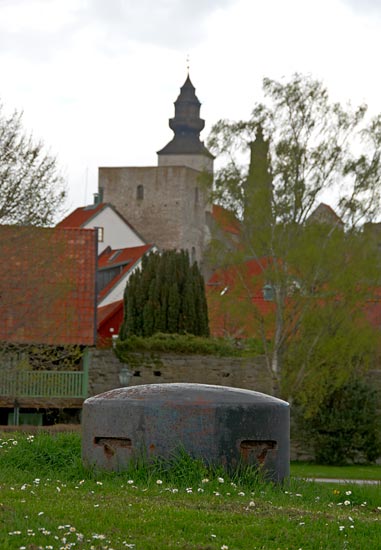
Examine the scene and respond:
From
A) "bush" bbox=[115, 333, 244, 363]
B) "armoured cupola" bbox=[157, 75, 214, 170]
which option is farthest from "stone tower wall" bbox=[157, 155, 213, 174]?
"bush" bbox=[115, 333, 244, 363]

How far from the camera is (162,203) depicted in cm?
9712

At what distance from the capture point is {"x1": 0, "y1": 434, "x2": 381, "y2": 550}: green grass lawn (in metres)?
7.71

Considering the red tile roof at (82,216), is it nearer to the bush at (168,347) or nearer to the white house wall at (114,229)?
the white house wall at (114,229)

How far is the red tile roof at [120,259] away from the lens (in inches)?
2347

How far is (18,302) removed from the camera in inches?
Result: 1109

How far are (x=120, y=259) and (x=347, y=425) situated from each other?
1438 inches

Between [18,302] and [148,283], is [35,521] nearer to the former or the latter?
[18,302]

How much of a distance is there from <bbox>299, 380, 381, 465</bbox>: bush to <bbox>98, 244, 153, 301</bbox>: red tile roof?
26769mm

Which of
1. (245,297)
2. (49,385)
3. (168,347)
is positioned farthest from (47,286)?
(245,297)

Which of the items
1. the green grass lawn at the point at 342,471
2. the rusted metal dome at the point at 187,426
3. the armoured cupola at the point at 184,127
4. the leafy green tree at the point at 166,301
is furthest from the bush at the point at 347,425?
the armoured cupola at the point at 184,127

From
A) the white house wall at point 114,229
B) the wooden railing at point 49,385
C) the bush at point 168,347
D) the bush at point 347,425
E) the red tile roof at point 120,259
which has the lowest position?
the bush at point 347,425

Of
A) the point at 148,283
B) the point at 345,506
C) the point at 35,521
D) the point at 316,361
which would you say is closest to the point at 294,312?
the point at 316,361

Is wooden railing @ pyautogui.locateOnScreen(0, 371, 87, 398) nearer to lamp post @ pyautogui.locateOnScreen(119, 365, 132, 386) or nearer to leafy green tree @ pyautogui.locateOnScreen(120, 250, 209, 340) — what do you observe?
lamp post @ pyautogui.locateOnScreen(119, 365, 132, 386)

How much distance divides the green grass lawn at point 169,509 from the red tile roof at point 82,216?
6510 centimetres
